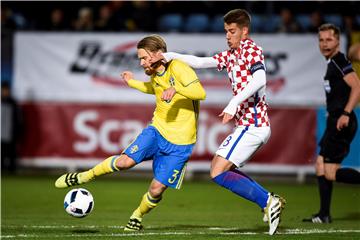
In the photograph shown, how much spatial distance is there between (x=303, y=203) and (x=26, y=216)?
14.3ft

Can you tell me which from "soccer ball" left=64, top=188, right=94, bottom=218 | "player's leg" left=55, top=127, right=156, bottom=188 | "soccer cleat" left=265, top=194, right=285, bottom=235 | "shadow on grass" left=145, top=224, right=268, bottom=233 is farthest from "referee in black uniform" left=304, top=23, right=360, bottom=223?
"soccer ball" left=64, top=188, right=94, bottom=218

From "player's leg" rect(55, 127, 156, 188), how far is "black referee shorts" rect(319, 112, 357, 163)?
2440 millimetres

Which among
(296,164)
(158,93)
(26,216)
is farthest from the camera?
(296,164)

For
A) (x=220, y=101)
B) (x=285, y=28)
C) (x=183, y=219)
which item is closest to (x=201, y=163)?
(x=220, y=101)

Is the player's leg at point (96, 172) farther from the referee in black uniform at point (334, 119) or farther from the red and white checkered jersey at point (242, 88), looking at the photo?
the referee in black uniform at point (334, 119)

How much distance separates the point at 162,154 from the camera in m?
8.77

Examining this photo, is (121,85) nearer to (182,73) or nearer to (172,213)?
(172,213)

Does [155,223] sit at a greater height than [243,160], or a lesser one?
lesser

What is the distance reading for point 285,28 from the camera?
17.3 metres

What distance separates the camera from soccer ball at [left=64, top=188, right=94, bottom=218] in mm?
8492

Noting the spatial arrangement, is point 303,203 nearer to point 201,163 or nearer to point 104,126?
point 201,163

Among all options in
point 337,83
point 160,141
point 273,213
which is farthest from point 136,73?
point 273,213

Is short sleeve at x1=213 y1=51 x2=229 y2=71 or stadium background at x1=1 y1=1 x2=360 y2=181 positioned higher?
short sleeve at x1=213 y1=51 x2=229 y2=71

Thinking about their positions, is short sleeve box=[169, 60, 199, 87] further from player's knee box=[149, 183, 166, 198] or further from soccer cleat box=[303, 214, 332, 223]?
soccer cleat box=[303, 214, 332, 223]
